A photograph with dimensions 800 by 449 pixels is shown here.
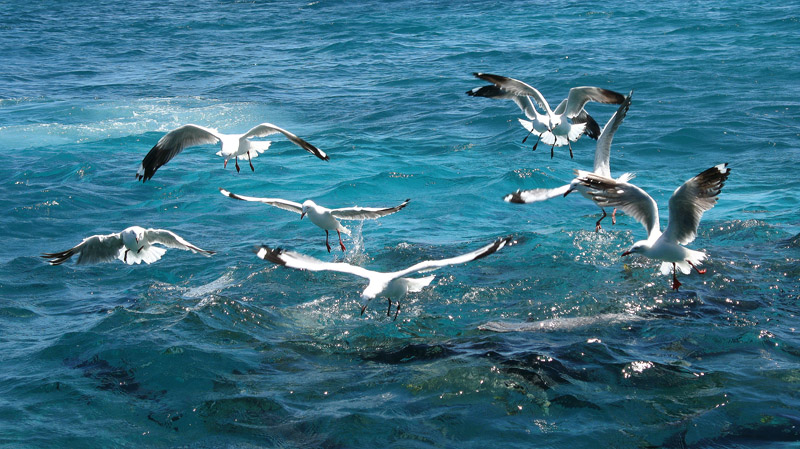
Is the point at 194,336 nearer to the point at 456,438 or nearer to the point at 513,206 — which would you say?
the point at 456,438

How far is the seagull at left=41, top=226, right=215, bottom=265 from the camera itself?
385 inches

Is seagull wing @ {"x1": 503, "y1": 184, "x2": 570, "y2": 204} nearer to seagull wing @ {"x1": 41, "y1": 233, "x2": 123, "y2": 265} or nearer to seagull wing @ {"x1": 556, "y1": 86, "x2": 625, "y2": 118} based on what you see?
seagull wing @ {"x1": 556, "y1": 86, "x2": 625, "y2": 118}

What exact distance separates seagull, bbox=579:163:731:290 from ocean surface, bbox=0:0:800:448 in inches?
39.9

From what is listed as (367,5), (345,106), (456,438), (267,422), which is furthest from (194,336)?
(367,5)

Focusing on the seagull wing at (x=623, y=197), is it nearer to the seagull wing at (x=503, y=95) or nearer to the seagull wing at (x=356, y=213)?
the seagull wing at (x=356, y=213)

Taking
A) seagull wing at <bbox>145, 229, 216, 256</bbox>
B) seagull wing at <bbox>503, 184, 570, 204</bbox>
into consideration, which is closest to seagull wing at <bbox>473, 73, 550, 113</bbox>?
seagull wing at <bbox>503, 184, 570, 204</bbox>

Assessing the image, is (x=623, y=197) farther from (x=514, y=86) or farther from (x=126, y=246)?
(x=126, y=246)

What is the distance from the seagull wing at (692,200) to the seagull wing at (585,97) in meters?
3.90

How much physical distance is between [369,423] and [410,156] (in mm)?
11290

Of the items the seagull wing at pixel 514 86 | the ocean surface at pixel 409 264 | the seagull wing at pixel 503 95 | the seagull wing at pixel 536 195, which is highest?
the seagull wing at pixel 514 86

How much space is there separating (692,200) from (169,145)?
25.0ft

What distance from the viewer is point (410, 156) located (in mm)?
17781

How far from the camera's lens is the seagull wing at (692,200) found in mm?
7570

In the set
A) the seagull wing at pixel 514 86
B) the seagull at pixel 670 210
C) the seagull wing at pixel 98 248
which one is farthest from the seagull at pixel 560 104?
the seagull wing at pixel 98 248
